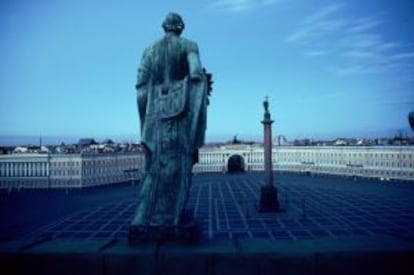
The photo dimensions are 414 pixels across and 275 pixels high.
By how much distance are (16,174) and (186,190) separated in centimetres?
6993

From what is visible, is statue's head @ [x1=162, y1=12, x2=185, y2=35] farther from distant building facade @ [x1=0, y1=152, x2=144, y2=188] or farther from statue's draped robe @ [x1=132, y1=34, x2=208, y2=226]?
distant building facade @ [x1=0, y1=152, x2=144, y2=188]

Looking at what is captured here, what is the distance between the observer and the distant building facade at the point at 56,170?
2525 inches

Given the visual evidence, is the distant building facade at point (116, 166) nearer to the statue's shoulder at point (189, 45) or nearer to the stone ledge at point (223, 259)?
the statue's shoulder at point (189, 45)

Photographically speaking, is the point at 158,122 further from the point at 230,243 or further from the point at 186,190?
the point at 230,243

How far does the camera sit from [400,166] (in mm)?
61188

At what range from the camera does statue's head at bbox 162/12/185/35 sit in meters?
4.16

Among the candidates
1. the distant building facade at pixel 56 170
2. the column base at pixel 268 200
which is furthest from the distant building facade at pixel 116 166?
the column base at pixel 268 200

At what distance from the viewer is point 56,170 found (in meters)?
65.5

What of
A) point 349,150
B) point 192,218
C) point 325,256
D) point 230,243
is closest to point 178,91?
point 192,218

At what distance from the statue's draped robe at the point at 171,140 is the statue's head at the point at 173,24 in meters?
0.37

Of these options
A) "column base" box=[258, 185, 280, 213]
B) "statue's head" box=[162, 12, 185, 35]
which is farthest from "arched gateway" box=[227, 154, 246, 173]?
"statue's head" box=[162, 12, 185, 35]

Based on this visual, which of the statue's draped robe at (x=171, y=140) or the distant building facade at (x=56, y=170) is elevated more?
the statue's draped robe at (x=171, y=140)

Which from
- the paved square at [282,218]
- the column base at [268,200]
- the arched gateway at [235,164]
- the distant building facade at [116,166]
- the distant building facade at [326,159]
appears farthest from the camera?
the arched gateway at [235,164]

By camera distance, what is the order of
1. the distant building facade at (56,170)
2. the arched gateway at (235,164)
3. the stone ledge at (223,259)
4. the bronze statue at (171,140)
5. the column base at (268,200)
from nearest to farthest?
the stone ledge at (223,259) → the bronze statue at (171,140) → the column base at (268,200) → the distant building facade at (56,170) → the arched gateway at (235,164)
